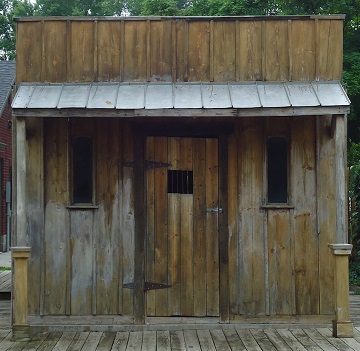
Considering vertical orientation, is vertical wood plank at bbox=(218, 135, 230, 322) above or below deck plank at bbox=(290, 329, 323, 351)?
above

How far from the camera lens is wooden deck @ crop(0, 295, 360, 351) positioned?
7.15m

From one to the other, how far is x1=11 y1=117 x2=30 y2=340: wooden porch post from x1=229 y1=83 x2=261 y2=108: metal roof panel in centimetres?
246

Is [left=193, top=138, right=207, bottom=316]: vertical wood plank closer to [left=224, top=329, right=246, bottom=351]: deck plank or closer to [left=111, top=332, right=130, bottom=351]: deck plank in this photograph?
[left=224, top=329, right=246, bottom=351]: deck plank

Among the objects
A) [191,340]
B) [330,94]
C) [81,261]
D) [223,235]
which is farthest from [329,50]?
[81,261]

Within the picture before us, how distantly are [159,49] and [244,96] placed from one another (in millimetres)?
1255

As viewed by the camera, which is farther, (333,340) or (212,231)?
(212,231)

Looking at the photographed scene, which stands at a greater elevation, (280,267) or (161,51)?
(161,51)

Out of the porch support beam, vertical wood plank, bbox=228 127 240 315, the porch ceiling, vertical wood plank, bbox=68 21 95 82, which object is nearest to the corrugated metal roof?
the porch ceiling

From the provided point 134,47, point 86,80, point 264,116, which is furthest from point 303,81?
point 86,80

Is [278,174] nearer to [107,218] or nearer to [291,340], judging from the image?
[291,340]

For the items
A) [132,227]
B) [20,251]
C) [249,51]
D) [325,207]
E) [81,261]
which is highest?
[249,51]

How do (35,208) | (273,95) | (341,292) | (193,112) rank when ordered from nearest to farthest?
(193,112), (341,292), (273,95), (35,208)

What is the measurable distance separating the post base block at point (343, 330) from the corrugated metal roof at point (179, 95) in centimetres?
253

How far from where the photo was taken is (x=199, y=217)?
8.20 m
